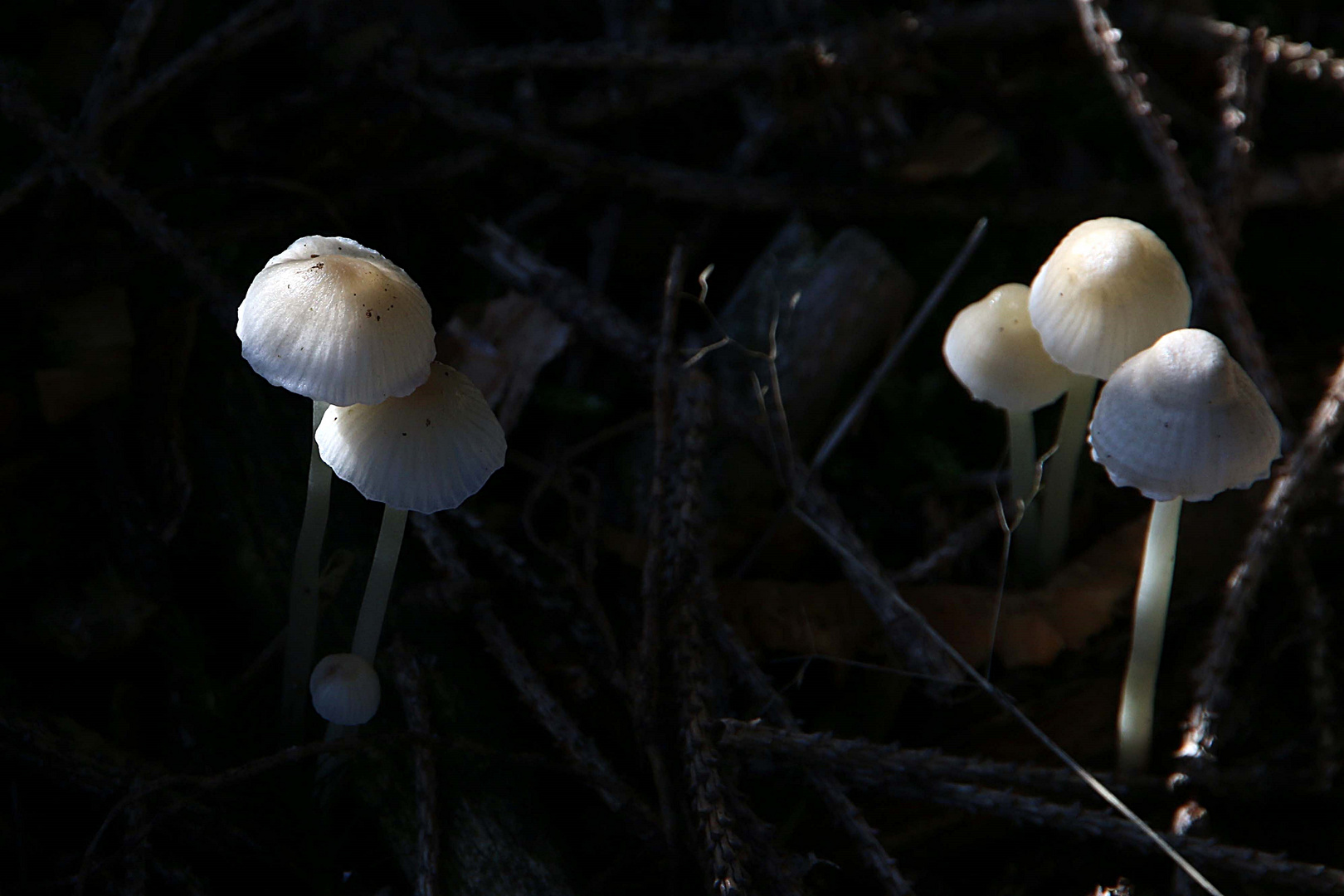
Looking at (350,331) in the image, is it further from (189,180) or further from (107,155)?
(107,155)

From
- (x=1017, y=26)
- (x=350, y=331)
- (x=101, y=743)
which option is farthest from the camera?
(x=1017, y=26)

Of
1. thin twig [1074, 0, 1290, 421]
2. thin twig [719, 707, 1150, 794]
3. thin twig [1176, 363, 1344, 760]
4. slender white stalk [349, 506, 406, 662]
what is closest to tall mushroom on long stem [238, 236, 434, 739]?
slender white stalk [349, 506, 406, 662]

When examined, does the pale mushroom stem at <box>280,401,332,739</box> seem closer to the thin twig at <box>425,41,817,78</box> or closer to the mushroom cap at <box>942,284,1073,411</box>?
the thin twig at <box>425,41,817,78</box>

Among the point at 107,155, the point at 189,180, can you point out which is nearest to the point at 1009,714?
the point at 189,180

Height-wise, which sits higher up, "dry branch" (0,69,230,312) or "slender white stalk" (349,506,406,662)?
"dry branch" (0,69,230,312)

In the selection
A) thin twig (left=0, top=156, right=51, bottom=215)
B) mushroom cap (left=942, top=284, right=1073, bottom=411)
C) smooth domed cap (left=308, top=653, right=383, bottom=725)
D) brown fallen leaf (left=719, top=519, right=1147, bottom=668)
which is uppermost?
thin twig (left=0, top=156, right=51, bottom=215)

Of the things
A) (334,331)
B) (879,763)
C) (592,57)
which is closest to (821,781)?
(879,763)

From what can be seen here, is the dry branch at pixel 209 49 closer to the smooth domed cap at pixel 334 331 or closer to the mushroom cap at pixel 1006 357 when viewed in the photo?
the smooth domed cap at pixel 334 331

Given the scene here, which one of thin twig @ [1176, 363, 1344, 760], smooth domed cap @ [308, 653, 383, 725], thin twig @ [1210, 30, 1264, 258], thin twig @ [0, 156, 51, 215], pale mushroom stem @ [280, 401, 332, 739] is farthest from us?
thin twig @ [1210, 30, 1264, 258]
